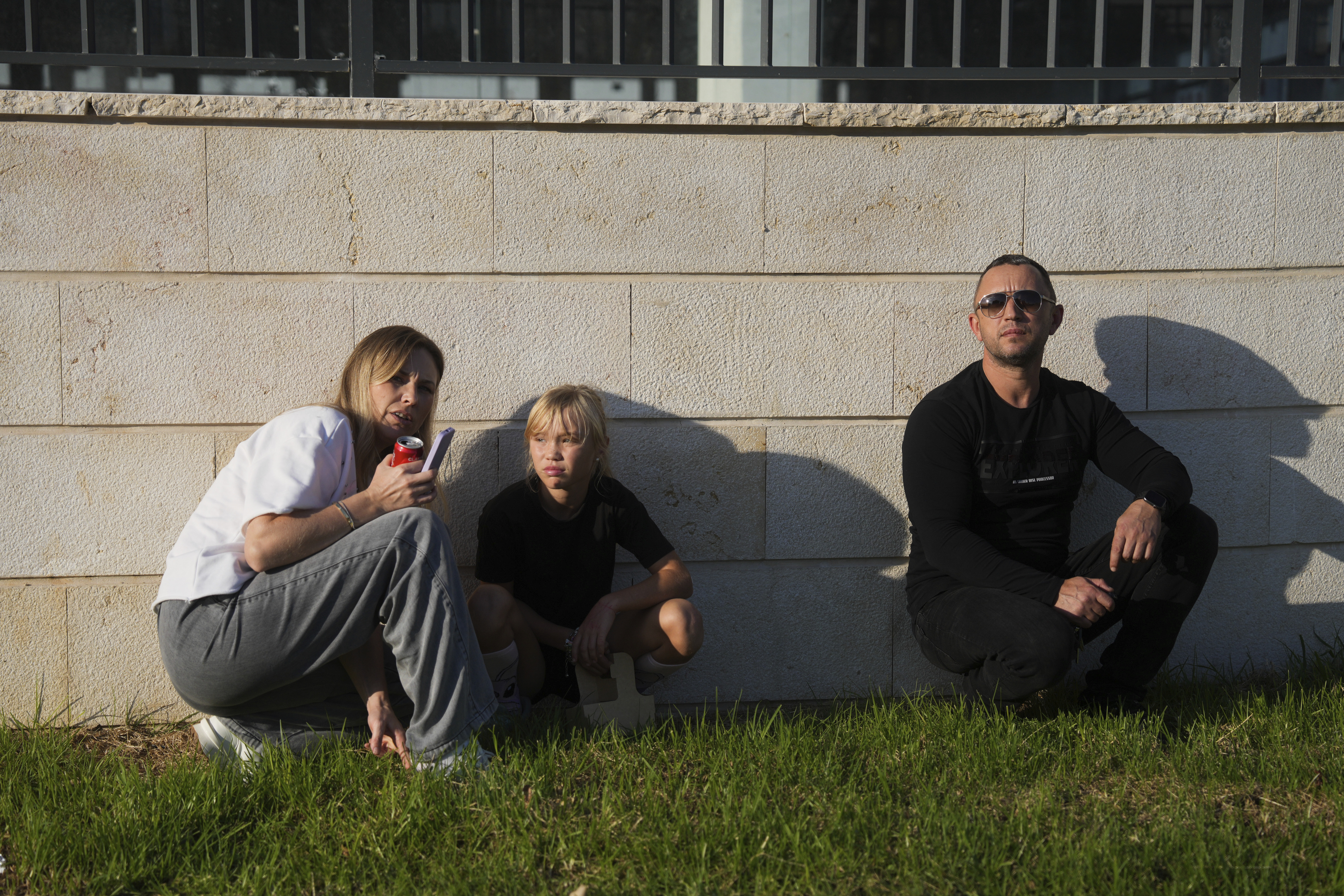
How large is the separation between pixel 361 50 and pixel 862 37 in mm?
1876

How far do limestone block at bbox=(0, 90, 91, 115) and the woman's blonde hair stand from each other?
1359 mm

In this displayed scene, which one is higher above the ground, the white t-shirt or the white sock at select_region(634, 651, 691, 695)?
the white t-shirt

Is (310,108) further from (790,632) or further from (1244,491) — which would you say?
(1244,491)

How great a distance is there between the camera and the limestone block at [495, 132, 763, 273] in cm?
346

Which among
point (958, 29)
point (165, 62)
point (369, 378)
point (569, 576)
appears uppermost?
point (958, 29)

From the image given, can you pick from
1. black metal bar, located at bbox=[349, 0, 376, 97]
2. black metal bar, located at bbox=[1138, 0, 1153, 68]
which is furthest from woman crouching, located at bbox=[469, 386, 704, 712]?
black metal bar, located at bbox=[1138, 0, 1153, 68]

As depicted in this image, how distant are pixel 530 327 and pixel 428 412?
59cm

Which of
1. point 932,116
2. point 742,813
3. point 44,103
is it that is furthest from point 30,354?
point 932,116

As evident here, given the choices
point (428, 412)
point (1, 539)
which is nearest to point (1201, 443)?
point (428, 412)

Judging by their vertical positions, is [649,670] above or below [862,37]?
below

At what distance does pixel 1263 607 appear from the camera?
376cm

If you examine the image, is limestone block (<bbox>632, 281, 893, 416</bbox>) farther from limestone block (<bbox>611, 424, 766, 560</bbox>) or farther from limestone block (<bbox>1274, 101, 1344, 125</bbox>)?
limestone block (<bbox>1274, 101, 1344, 125</bbox>)

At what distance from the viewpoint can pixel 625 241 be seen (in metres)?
3.51

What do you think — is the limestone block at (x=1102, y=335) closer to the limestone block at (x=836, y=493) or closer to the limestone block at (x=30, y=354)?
the limestone block at (x=836, y=493)
